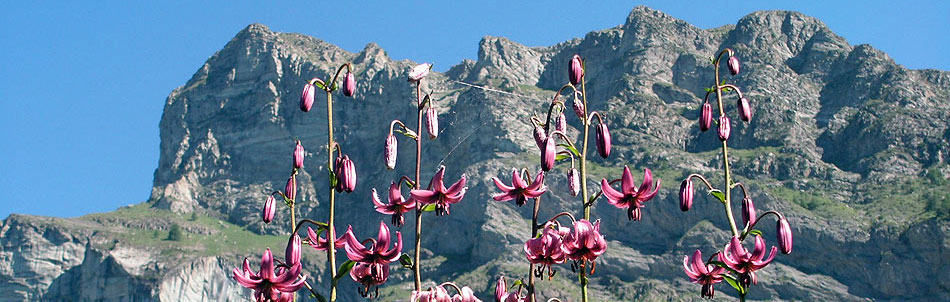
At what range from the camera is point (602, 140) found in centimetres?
541

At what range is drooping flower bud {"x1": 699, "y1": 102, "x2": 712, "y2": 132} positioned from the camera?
561 cm

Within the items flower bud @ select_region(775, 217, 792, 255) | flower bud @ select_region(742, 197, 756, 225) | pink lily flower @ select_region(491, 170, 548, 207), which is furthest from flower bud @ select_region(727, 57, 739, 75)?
pink lily flower @ select_region(491, 170, 548, 207)

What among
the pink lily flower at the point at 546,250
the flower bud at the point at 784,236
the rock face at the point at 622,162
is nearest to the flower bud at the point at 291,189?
the pink lily flower at the point at 546,250

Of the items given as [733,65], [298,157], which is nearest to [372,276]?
[298,157]

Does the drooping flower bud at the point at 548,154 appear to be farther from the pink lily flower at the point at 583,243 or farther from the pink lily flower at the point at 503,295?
the pink lily flower at the point at 503,295

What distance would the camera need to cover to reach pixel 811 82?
15938cm

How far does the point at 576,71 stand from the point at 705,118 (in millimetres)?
679

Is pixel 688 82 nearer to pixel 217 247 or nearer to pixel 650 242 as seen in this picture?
pixel 650 242

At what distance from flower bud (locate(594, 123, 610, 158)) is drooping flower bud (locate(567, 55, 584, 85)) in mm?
291

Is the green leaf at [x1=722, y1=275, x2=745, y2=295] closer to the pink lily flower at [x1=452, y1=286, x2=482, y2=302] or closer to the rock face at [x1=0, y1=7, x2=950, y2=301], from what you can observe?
the pink lily flower at [x1=452, y1=286, x2=482, y2=302]

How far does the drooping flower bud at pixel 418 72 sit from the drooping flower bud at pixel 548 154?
62cm

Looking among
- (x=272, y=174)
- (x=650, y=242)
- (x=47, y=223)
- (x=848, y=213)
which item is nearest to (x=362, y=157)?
(x=272, y=174)

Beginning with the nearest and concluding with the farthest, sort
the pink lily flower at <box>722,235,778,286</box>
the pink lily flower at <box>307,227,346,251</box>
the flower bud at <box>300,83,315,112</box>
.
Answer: the pink lily flower at <box>307,227,346,251</box> < the pink lily flower at <box>722,235,778,286</box> < the flower bud at <box>300,83,315,112</box>

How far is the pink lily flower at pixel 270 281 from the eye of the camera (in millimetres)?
4605
